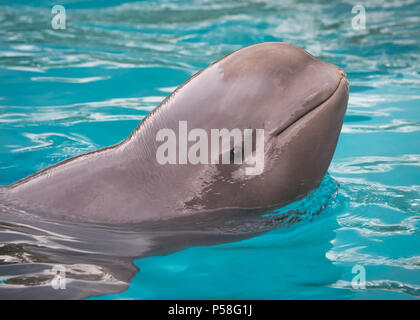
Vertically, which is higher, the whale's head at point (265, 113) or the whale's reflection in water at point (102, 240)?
the whale's head at point (265, 113)

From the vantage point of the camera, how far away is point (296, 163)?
366 cm

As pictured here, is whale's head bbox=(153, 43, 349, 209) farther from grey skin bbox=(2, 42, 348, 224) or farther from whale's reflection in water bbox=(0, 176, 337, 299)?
whale's reflection in water bbox=(0, 176, 337, 299)

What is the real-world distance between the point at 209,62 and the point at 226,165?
720cm

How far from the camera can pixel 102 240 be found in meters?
3.71

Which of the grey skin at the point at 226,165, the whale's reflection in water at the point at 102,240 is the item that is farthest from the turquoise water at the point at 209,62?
the grey skin at the point at 226,165

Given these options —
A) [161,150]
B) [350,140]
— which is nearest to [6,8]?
→ [350,140]

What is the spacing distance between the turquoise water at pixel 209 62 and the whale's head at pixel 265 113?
0.49 meters

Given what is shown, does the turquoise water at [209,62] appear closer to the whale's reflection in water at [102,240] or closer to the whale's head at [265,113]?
the whale's reflection in water at [102,240]

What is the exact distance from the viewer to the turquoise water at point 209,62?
3.64m

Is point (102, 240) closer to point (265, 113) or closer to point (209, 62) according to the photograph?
point (265, 113)

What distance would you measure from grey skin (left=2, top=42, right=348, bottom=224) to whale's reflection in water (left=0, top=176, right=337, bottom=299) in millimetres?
77

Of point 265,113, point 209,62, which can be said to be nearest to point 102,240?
point 265,113
